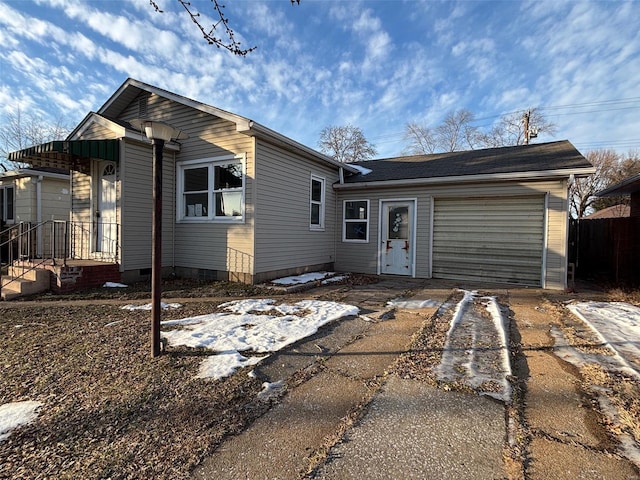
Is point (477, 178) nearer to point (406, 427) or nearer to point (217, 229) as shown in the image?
point (217, 229)

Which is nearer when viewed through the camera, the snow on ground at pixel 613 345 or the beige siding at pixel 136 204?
the snow on ground at pixel 613 345

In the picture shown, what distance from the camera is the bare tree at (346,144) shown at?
30.0 meters

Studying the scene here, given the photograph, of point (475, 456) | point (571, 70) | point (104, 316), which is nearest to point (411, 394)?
point (475, 456)

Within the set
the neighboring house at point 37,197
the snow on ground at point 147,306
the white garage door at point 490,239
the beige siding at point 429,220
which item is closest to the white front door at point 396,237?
the beige siding at point 429,220

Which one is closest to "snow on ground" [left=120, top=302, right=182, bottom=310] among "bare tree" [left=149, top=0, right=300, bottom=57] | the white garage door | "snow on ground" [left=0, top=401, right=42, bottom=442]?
"snow on ground" [left=0, top=401, right=42, bottom=442]

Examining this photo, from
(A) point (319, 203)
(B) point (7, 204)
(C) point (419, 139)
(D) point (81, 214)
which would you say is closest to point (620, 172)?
(C) point (419, 139)

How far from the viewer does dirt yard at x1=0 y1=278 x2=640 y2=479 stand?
1.86 meters

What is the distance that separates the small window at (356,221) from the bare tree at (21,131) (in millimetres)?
27373

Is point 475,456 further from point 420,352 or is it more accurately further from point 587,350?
point 587,350

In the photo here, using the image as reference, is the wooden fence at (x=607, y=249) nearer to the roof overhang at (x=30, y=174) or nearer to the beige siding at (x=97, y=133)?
the beige siding at (x=97, y=133)

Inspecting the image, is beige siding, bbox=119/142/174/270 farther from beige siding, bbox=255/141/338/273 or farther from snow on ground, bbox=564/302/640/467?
snow on ground, bbox=564/302/640/467

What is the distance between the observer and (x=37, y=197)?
1109cm

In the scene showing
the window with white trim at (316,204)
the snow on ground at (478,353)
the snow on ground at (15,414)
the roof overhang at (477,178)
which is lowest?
the snow on ground at (15,414)

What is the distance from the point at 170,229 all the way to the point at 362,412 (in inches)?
295
